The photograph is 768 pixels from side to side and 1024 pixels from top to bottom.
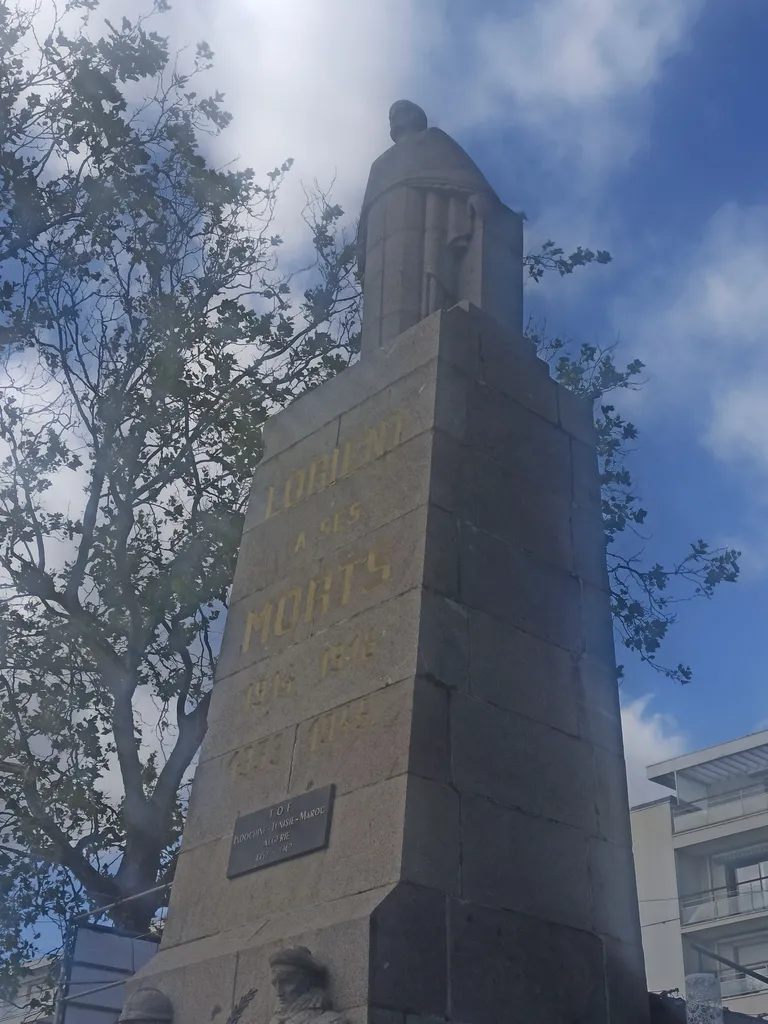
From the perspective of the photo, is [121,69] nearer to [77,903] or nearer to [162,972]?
[77,903]

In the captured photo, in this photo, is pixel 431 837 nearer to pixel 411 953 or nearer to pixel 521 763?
pixel 411 953

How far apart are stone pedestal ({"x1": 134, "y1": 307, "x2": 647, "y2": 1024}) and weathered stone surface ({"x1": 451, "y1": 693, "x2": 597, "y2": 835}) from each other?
0.05ft

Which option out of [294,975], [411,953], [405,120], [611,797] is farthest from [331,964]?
[405,120]

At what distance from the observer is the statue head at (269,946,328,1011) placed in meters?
5.07

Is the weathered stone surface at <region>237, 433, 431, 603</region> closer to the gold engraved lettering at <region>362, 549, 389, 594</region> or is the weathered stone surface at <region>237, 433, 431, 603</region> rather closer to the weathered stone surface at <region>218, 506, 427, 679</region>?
the weathered stone surface at <region>218, 506, 427, 679</region>

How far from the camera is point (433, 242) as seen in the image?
8719 mm

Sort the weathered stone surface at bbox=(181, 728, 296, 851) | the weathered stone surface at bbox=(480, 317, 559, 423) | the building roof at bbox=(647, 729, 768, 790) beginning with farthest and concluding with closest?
the building roof at bbox=(647, 729, 768, 790) → the weathered stone surface at bbox=(480, 317, 559, 423) → the weathered stone surface at bbox=(181, 728, 296, 851)

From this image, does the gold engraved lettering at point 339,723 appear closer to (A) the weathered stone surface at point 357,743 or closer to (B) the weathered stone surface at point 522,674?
(A) the weathered stone surface at point 357,743

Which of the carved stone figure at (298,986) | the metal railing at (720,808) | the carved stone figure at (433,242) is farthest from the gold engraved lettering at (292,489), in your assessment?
the metal railing at (720,808)

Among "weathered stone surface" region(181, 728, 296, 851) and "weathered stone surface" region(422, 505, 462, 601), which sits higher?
"weathered stone surface" region(422, 505, 462, 601)

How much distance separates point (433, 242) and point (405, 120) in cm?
143

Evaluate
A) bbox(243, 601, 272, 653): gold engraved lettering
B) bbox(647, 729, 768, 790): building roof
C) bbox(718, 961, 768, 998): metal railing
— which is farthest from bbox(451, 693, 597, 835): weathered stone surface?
bbox(647, 729, 768, 790): building roof

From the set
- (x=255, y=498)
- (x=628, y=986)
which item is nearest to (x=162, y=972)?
(x=628, y=986)

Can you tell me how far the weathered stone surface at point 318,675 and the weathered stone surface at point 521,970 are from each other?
1.32 m
